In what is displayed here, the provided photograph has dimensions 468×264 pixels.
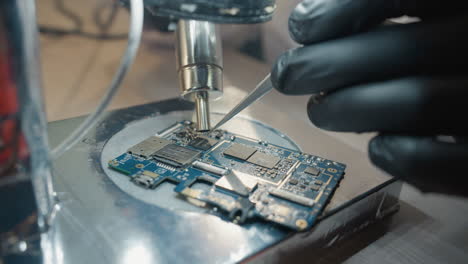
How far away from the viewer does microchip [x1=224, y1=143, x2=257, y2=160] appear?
66 centimetres

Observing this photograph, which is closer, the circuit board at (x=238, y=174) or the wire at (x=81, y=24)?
the circuit board at (x=238, y=174)

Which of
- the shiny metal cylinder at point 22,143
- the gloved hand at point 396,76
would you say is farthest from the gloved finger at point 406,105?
A: the shiny metal cylinder at point 22,143

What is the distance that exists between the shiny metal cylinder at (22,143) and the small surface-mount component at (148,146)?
0.18 m

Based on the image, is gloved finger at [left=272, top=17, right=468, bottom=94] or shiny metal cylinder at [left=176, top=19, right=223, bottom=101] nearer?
gloved finger at [left=272, top=17, right=468, bottom=94]

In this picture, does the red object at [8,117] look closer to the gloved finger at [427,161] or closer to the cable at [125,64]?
the cable at [125,64]

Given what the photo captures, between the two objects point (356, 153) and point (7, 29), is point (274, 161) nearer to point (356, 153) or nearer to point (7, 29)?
point (356, 153)

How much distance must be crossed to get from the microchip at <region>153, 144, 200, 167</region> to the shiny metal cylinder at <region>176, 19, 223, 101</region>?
103 millimetres

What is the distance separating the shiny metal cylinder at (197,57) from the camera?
624mm

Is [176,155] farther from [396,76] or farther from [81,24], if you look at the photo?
[81,24]

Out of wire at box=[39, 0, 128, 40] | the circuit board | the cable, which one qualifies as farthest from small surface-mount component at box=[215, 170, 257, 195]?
wire at box=[39, 0, 128, 40]

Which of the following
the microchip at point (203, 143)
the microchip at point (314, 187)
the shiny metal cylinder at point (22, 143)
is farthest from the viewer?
the microchip at point (203, 143)

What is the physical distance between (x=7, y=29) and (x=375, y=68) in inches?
16.2

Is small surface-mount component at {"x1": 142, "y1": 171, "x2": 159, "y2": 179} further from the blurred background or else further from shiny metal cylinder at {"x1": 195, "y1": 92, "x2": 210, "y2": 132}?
the blurred background

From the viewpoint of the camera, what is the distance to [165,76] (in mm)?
1179
